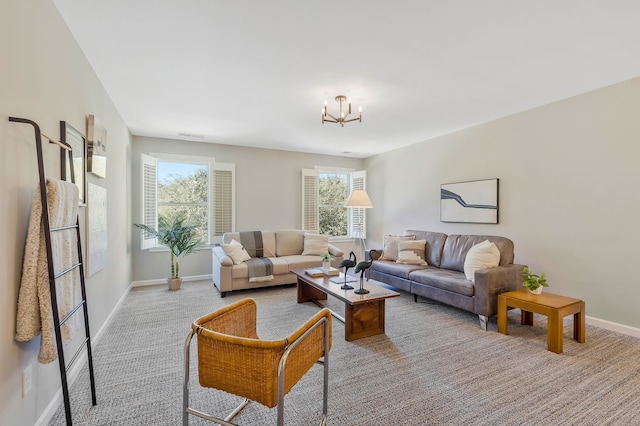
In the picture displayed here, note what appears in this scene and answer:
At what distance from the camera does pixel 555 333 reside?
103 inches

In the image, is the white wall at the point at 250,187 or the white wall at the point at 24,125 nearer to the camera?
the white wall at the point at 24,125

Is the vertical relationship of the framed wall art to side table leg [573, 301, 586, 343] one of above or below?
above

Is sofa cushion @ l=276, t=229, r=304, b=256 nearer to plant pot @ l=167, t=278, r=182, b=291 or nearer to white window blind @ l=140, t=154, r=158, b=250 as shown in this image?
plant pot @ l=167, t=278, r=182, b=291

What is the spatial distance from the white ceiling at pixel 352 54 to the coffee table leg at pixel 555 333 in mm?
2230

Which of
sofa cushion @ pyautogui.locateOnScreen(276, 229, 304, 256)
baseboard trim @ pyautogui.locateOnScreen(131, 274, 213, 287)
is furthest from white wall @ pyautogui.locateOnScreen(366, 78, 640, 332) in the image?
baseboard trim @ pyautogui.locateOnScreen(131, 274, 213, 287)

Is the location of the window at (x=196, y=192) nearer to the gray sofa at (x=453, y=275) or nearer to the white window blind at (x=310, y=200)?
the white window blind at (x=310, y=200)

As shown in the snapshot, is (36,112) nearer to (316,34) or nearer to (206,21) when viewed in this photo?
(206,21)

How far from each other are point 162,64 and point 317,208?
421cm

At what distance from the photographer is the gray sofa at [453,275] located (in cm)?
315

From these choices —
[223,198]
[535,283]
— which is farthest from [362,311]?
[223,198]

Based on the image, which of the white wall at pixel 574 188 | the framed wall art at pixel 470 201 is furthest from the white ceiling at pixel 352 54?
the framed wall art at pixel 470 201

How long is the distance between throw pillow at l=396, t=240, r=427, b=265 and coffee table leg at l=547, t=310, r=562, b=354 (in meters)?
1.92

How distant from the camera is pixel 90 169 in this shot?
2.52 meters

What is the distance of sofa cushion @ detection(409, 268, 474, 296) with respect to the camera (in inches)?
131
